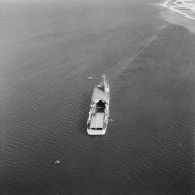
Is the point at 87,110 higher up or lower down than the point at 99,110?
lower down

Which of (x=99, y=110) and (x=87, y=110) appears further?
(x=87, y=110)

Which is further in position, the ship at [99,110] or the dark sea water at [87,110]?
the ship at [99,110]

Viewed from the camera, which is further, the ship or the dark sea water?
the ship

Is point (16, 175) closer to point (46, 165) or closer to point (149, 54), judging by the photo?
point (46, 165)
